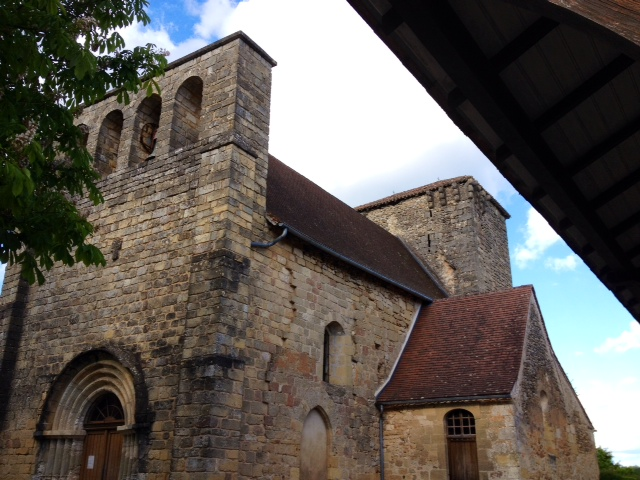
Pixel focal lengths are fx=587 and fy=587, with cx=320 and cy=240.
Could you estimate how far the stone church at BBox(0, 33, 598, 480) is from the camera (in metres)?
9.55

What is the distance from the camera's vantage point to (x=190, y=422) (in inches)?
350

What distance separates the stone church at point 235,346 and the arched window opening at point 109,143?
4 cm

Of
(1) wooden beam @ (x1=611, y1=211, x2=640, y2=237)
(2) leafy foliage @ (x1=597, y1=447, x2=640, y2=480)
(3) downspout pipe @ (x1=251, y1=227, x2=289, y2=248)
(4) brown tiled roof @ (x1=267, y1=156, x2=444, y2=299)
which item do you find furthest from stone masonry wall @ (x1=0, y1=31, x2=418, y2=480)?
(2) leafy foliage @ (x1=597, y1=447, x2=640, y2=480)

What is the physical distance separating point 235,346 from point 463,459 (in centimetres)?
564

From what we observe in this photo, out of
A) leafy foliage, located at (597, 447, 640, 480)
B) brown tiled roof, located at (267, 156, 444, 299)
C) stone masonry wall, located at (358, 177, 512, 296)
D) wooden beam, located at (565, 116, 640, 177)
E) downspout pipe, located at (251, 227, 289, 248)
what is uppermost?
stone masonry wall, located at (358, 177, 512, 296)

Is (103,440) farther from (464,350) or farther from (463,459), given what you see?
(464,350)

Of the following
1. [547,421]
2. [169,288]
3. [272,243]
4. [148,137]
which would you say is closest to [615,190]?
[272,243]

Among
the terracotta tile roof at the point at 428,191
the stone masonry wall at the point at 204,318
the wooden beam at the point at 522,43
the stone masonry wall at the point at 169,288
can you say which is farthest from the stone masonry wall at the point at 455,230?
the wooden beam at the point at 522,43

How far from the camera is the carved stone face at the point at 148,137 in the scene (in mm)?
12906

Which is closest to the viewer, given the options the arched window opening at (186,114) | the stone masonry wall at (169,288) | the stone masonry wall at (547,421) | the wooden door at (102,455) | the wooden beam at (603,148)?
the wooden beam at (603,148)

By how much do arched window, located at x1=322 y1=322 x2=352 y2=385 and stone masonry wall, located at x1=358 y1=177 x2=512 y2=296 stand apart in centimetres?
777

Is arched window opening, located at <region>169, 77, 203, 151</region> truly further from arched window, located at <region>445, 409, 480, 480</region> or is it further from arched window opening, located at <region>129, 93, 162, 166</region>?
arched window, located at <region>445, 409, 480, 480</region>

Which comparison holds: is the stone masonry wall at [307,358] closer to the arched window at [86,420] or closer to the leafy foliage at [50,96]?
Result: the arched window at [86,420]

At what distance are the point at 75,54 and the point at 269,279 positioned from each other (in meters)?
6.08
